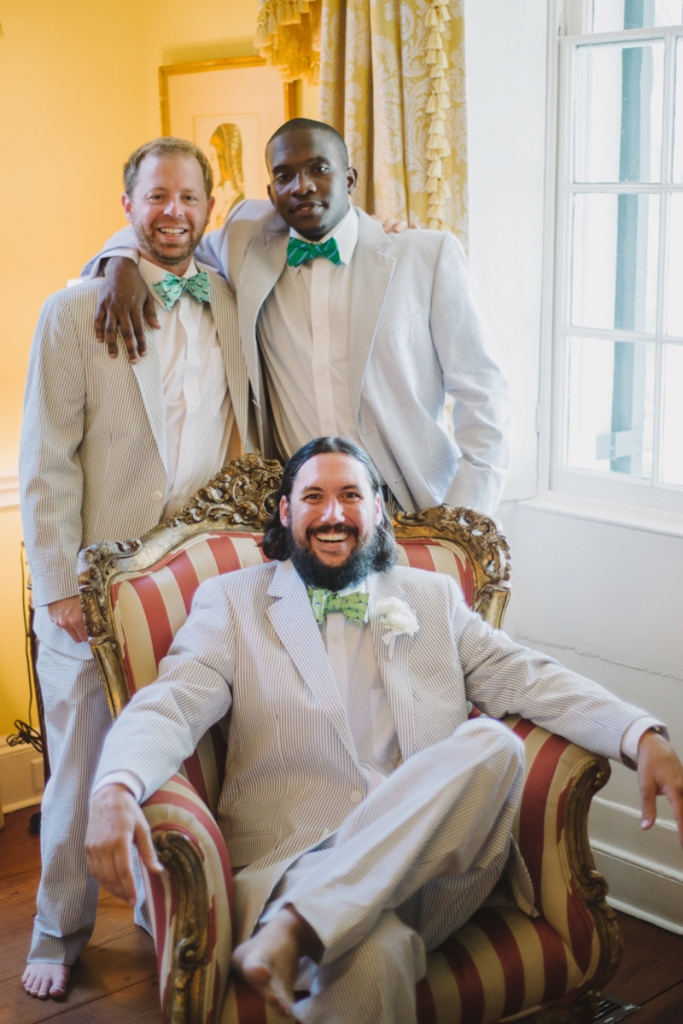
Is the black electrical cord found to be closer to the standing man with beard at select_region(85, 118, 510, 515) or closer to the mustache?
the standing man with beard at select_region(85, 118, 510, 515)

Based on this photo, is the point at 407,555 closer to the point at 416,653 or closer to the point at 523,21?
the point at 416,653

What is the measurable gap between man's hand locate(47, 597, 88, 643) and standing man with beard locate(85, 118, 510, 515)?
0.64 m

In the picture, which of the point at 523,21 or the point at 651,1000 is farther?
the point at 523,21

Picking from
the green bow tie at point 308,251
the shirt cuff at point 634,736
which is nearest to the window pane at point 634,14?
the green bow tie at point 308,251

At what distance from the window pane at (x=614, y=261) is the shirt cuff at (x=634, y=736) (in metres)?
1.38

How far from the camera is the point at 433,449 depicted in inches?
99.4

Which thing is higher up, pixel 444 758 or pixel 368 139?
pixel 368 139

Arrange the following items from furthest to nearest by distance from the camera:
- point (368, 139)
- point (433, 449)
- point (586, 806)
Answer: point (368, 139)
point (433, 449)
point (586, 806)

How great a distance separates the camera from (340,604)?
6.76ft

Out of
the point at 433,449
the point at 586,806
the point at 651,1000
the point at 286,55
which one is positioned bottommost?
the point at 651,1000

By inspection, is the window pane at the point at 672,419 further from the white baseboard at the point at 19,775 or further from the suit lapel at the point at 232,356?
the white baseboard at the point at 19,775

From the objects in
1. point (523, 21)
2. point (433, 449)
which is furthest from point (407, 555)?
point (523, 21)

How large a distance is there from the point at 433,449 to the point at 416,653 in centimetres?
64

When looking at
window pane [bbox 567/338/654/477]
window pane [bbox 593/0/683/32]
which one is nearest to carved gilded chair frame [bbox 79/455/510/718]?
window pane [bbox 567/338/654/477]
